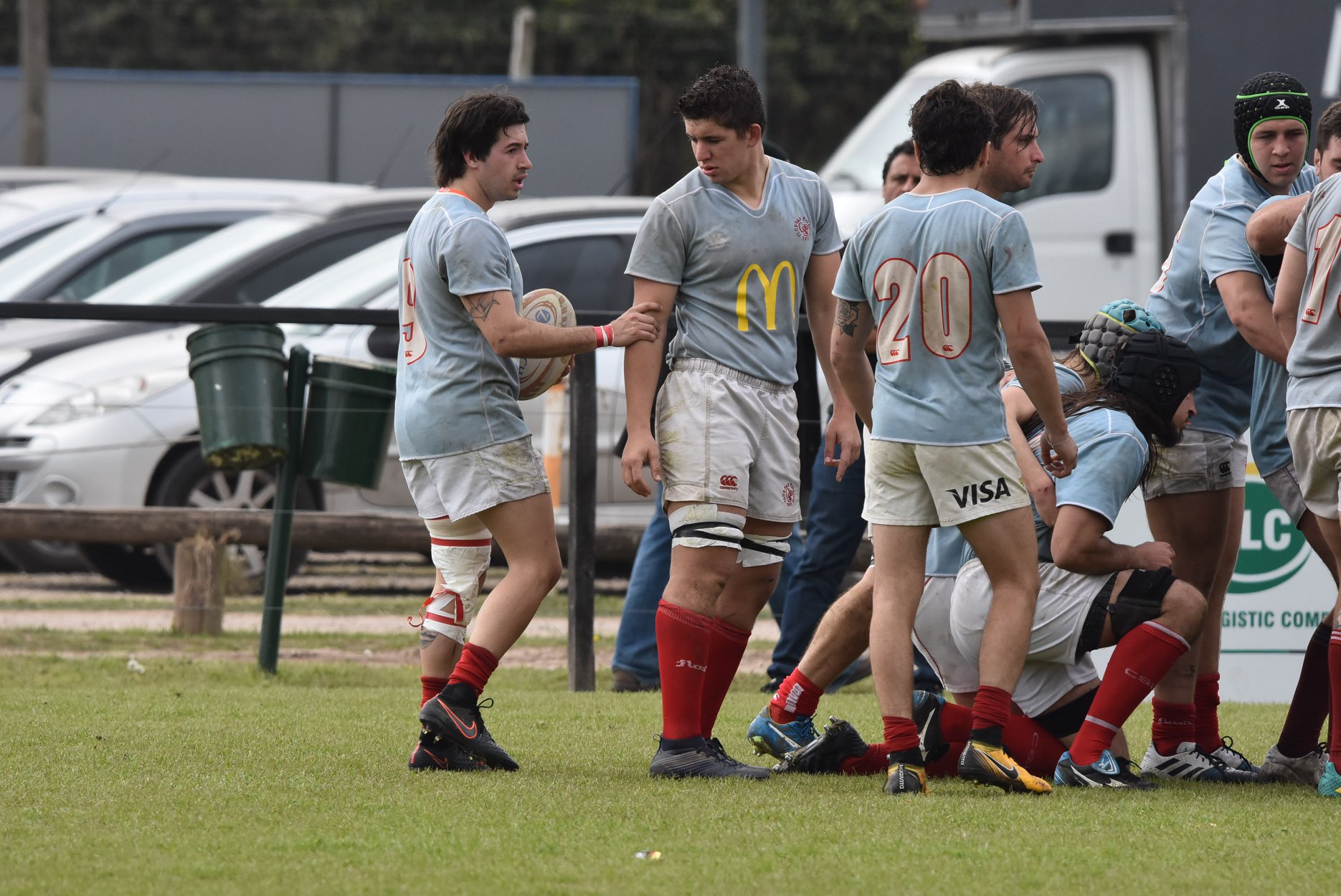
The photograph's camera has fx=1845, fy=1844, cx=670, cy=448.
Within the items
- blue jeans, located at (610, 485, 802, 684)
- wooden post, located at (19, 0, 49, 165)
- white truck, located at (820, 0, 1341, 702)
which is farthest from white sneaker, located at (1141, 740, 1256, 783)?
wooden post, located at (19, 0, 49, 165)

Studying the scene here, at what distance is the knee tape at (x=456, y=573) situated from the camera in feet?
17.8

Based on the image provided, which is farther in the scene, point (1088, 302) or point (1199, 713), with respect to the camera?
point (1088, 302)

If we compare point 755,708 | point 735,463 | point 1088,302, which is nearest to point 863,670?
point 755,708

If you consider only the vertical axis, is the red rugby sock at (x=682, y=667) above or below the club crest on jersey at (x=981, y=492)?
below

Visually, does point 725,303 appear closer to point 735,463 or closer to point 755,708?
point 735,463

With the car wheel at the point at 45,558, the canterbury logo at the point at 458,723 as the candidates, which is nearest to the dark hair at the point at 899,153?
the canterbury logo at the point at 458,723

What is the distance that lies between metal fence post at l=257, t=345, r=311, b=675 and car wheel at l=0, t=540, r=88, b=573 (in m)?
1.14

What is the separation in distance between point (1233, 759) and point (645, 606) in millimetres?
2740

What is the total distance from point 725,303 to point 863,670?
10.2 ft

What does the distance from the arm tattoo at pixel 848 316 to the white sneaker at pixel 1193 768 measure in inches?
62.5

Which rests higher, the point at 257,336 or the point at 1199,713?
the point at 257,336

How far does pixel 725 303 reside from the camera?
5.21 meters

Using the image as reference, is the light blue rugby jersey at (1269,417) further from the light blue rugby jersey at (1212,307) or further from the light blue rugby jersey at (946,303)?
the light blue rugby jersey at (946,303)

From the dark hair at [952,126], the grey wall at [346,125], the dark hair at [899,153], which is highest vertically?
the grey wall at [346,125]
